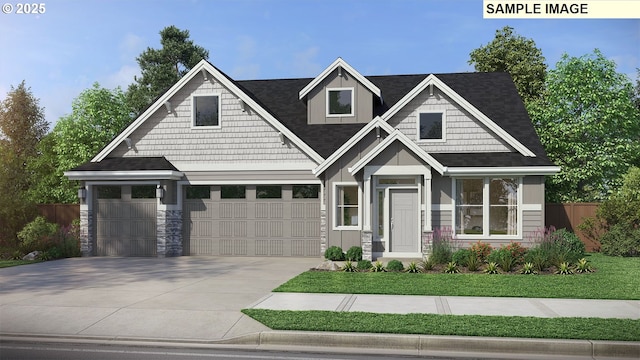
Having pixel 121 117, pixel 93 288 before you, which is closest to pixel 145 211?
pixel 93 288

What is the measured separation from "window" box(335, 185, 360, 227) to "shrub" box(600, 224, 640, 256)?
9.90 metres

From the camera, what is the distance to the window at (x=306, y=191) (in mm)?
21844

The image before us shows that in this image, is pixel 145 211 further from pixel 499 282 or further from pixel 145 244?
pixel 499 282

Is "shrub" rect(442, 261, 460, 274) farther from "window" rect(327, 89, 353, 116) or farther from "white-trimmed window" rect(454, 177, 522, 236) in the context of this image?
"window" rect(327, 89, 353, 116)

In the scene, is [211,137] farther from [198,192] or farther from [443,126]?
[443,126]

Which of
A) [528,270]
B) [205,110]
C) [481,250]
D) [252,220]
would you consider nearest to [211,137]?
[205,110]

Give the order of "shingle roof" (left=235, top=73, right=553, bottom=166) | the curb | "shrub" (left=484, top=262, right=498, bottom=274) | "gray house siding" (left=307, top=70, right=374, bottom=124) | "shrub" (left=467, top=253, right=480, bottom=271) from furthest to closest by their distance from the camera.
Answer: "gray house siding" (left=307, top=70, right=374, bottom=124), "shingle roof" (left=235, top=73, right=553, bottom=166), "shrub" (left=467, top=253, right=480, bottom=271), "shrub" (left=484, top=262, right=498, bottom=274), the curb

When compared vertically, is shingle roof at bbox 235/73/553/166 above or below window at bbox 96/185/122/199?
above

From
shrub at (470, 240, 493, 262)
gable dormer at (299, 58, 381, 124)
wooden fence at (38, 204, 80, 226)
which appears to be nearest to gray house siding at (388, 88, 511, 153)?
gable dormer at (299, 58, 381, 124)

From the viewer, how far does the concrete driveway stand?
9.78m

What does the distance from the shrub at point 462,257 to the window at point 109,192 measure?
1268cm

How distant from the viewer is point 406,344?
875 cm

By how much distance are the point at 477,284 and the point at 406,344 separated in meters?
6.09

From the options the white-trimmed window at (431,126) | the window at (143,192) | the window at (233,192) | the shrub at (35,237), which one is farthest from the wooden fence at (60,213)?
the white-trimmed window at (431,126)
